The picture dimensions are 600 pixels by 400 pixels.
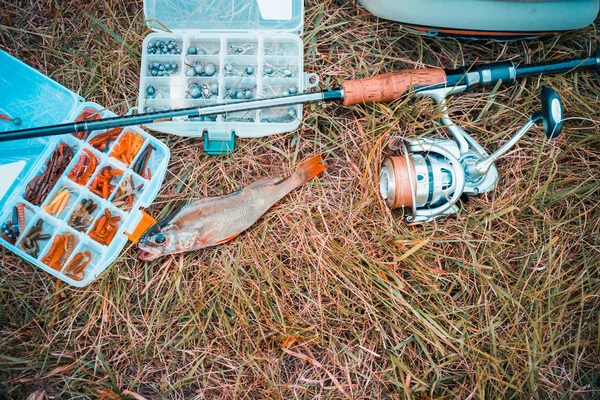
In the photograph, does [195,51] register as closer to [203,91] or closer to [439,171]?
[203,91]

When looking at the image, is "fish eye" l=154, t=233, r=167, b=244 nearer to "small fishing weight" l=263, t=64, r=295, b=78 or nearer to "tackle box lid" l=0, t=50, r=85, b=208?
"tackle box lid" l=0, t=50, r=85, b=208

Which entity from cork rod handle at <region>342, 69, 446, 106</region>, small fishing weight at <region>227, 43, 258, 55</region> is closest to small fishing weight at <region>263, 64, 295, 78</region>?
small fishing weight at <region>227, 43, 258, 55</region>

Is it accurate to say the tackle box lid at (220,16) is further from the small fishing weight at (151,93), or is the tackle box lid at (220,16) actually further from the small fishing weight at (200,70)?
the small fishing weight at (151,93)

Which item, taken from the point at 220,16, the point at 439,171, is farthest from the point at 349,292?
the point at 220,16

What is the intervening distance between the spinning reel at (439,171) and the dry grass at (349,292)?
99 millimetres

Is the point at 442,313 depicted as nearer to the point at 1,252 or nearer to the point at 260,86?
the point at 260,86

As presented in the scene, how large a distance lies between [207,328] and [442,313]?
3.62 ft

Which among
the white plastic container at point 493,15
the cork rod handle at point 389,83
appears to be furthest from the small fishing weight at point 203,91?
the white plastic container at point 493,15

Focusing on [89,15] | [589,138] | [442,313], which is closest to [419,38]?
[589,138]

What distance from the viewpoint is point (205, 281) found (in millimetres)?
2127

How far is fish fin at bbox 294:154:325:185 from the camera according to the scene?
6.82ft

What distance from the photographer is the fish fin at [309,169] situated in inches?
81.8

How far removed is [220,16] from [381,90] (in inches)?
35.2

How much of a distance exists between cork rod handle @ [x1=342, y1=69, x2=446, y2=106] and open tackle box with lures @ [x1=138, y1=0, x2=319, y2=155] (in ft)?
0.78
